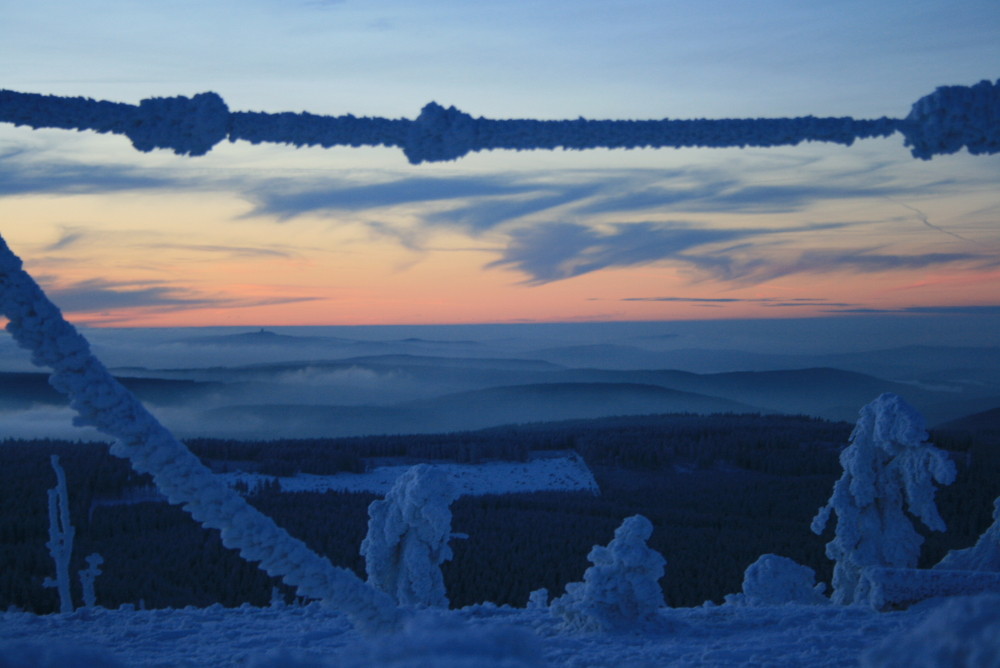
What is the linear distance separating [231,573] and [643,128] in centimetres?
2368

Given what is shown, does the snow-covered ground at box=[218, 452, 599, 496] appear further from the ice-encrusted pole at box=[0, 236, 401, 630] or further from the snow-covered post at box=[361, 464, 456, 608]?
the ice-encrusted pole at box=[0, 236, 401, 630]

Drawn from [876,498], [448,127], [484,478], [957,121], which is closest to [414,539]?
[876,498]

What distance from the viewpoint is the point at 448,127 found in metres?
3.81

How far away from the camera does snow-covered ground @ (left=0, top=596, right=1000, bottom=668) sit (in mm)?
1582

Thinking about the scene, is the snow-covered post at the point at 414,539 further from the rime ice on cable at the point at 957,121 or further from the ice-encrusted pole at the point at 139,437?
the rime ice on cable at the point at 957,121

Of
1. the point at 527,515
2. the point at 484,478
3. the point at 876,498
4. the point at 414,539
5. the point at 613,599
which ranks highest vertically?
the point at 613,599

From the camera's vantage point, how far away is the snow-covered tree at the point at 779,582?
1093 centimetres

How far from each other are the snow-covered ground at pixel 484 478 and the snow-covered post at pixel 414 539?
31646mm

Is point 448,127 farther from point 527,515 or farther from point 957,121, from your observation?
point 527,515

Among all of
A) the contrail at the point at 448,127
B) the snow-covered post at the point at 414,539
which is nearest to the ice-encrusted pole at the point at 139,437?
the contrail at the point at 448,127

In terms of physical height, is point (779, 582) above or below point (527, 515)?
above

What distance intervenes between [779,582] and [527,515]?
2517 cm

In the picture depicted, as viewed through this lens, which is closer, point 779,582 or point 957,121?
point 957,121

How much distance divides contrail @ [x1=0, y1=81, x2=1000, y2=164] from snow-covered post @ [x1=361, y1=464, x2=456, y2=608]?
7899mm
